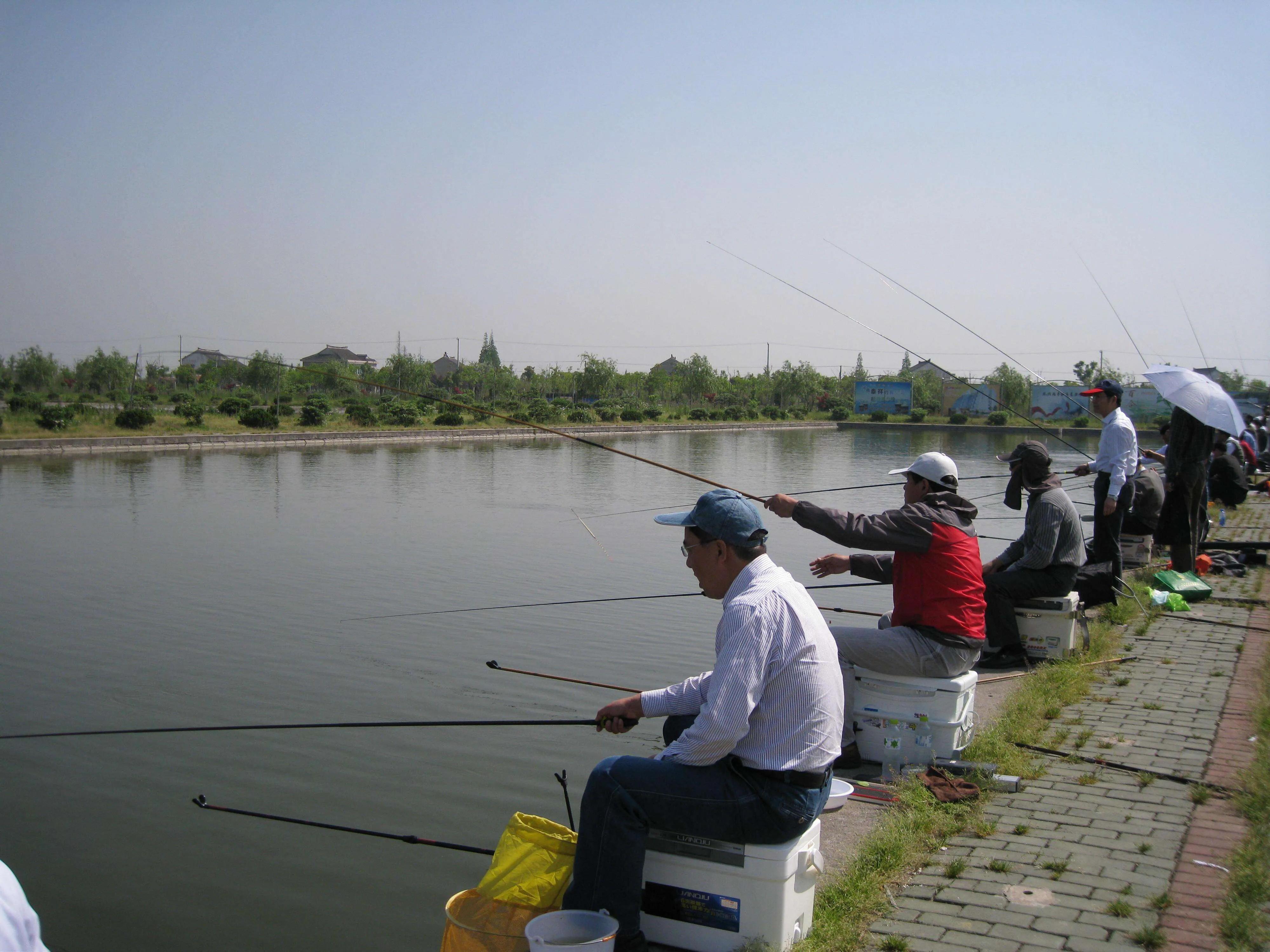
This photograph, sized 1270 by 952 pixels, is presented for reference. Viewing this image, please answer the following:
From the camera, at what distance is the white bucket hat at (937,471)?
4930mm

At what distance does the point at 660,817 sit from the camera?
2.96m

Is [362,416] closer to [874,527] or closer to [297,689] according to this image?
[297,689]

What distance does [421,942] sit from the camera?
4379 mm

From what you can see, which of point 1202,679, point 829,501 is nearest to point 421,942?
point 1202,679

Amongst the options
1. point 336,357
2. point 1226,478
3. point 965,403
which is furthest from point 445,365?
point 1226,478

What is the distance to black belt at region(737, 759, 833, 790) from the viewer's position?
9.66 feet

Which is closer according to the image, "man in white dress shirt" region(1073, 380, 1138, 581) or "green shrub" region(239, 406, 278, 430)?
"man in white dress shirt" region(1073, 380, 1138, 581)

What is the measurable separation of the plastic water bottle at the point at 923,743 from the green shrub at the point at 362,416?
40.7 m

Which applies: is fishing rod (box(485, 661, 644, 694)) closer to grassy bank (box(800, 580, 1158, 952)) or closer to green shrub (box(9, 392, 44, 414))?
grassy bank (box(800, 580, 1158, 952))

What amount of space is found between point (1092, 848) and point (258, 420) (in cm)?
3897

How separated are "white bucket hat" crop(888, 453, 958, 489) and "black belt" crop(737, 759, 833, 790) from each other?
7.39 ft

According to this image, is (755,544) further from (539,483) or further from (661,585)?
(539,483)

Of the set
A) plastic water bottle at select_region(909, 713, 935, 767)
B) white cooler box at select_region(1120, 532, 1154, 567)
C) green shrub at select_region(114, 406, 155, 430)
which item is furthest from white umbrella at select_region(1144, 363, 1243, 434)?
green shrub at select_region(114, 406, 155, 430)

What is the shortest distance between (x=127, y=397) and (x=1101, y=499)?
62.5 meters
